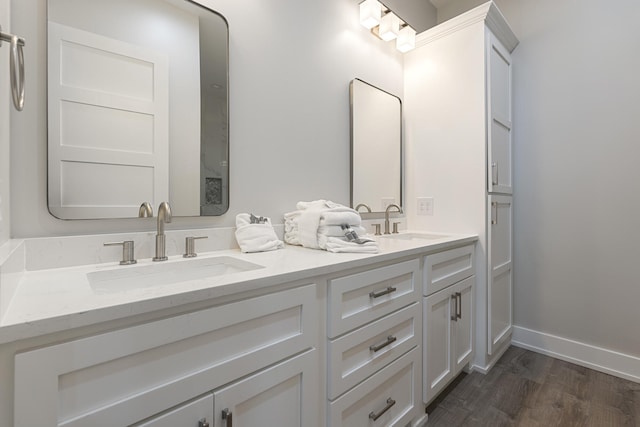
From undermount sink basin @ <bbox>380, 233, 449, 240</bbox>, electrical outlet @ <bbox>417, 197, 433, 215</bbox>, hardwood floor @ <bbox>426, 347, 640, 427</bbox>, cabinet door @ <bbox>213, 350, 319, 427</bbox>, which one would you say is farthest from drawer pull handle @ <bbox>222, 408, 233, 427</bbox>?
electrical outlet @ <bbox>417, 197, 433, 215</bbox>

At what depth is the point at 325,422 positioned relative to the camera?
37.7 inches

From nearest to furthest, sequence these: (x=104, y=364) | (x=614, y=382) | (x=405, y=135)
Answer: (x=104, y=364)
(x=614, y=382)
(x=405, y=135)

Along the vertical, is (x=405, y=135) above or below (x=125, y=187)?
above

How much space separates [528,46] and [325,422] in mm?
2673

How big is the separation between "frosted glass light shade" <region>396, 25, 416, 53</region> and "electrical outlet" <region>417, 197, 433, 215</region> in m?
1.06

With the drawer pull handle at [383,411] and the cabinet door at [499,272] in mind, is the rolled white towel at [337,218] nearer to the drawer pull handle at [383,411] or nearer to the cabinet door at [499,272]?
A: the drawer pull handle at [383,411]

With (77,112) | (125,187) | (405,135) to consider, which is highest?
(405,135)

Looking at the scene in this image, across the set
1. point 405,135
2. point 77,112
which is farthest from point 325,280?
point 405,135

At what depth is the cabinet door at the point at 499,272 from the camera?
72.9 inches

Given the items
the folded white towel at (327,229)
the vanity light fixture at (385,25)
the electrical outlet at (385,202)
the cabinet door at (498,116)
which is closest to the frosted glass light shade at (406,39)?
the vanity light fixture at (385,25)

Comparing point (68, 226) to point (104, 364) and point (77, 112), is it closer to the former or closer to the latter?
point (77, 112)

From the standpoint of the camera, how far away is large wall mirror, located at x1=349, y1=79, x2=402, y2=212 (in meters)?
Answer: 1.86

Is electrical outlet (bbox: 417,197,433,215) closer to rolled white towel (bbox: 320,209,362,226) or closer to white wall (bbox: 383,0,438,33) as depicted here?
rolled white towel (bbox: 320,209,362,226)

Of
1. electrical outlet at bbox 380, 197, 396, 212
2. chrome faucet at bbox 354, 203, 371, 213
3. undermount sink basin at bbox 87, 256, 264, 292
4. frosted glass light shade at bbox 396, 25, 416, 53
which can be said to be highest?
frosted glass light shade at bbox 396, 25, 416, 53
